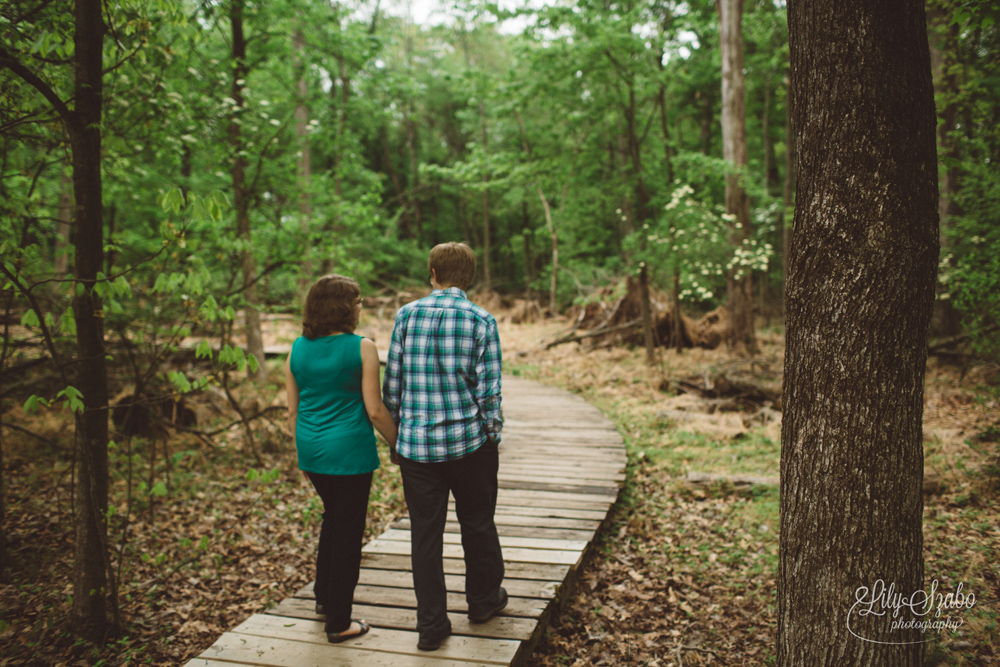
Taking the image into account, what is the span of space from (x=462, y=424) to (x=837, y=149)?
2.11m

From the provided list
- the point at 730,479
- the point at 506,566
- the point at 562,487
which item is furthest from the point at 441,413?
the point at 730,479

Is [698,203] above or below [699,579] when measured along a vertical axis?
above

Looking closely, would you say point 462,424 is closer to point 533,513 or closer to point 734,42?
point 533,513

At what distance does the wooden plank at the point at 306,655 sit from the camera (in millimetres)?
2869

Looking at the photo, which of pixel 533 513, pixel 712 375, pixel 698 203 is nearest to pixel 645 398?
pixel 712 375

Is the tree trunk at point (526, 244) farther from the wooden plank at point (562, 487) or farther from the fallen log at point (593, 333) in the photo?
the wooden plank at point (562, 487)

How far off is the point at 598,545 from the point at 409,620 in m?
2.10

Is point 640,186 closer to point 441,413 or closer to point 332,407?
point 441,413

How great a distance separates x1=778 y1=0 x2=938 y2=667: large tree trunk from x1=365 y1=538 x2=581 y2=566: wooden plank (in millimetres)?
1913

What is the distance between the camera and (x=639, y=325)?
14914 mm

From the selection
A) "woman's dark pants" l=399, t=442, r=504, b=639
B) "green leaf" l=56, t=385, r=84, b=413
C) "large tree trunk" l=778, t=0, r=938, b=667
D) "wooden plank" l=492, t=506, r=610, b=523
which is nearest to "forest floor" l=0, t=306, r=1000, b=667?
"wooden plank" l=492, t=506, r=610, b=523

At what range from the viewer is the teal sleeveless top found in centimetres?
288

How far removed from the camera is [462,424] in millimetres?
2879

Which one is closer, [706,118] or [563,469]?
[563,469]
